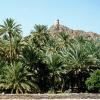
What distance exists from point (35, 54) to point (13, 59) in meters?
4.29

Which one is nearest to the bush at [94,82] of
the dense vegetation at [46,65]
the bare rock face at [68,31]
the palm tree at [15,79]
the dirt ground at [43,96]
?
the dense vegetation at [46,65]

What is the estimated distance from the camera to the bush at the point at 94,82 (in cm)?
5725

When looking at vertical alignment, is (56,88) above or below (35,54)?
below

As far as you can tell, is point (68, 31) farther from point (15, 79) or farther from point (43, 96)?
point (43, 96)

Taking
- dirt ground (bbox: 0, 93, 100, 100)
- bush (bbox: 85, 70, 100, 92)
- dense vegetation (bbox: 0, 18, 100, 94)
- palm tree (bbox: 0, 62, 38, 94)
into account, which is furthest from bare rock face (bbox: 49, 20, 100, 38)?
dirt ground (bbox: 0, 93, 100, 100)

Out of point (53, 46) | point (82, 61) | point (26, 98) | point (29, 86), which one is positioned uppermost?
point (53, 46)

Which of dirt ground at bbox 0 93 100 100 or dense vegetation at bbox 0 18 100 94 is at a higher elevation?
dense vegetation at bbox 0 18 100 94

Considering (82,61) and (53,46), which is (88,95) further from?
(53,46)

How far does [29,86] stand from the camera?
53.4 m

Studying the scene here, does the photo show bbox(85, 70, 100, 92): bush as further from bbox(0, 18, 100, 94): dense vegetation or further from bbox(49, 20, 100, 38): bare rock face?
bbox(49, 20, 100, 38): bare rock face

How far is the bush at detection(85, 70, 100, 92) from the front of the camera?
57250 mm

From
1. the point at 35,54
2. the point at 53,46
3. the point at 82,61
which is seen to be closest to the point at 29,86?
the point at 35,54

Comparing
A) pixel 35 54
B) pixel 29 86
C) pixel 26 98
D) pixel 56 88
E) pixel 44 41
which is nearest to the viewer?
pixel 26 98

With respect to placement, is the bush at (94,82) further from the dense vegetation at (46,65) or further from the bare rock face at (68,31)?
the bare rock face at (68,31)
